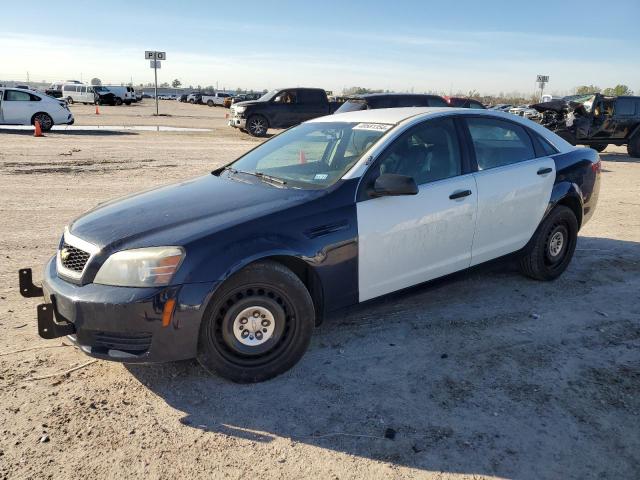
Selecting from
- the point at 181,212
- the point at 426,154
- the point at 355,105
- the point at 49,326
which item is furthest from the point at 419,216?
the point at 355,105

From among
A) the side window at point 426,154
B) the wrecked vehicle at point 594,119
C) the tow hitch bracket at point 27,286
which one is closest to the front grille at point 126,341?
the tow hitch bracket at point 27,286

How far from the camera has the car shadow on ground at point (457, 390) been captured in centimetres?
279

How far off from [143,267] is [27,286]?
1176 millimetres

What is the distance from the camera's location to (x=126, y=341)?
9.92ft

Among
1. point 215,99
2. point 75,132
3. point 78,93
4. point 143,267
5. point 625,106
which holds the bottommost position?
point 143,267

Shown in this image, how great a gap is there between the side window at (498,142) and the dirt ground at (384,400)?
0.89 meters

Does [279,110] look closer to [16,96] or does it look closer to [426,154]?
[16,96]

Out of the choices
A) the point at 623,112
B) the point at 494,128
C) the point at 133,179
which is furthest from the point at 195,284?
the point at 623,112

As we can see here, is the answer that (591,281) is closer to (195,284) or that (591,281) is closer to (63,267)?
(195,284)

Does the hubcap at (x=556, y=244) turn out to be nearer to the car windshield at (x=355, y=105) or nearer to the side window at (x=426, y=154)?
the side window at (x=426, y=154)

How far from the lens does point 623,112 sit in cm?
1617

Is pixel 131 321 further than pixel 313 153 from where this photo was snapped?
No

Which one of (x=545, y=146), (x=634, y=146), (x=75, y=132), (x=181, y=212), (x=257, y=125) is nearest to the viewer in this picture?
(x=181, y=212)

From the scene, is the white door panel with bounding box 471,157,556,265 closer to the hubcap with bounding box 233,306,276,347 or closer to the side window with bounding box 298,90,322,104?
the hubcap with bounding box 233,306,276,347
